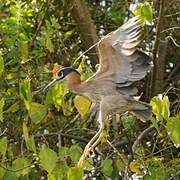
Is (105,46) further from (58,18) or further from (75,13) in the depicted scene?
(58,18)


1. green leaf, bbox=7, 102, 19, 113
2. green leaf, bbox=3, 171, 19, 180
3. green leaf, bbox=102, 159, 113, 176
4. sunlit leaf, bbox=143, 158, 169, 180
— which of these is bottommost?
sunlit leaf, bbox=143, 158, 169, 180

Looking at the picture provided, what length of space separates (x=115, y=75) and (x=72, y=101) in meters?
0.67

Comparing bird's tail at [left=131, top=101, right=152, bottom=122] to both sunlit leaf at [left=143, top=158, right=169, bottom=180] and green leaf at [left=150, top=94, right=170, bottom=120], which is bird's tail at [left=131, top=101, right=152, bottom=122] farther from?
green leaf at [left=150, top=94, right=170, bottom=120]

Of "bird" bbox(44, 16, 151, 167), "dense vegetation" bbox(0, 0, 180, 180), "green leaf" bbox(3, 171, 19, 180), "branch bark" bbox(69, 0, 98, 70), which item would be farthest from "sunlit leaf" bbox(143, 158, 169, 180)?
"branch bark" bbox(69, 0, 98, 70)

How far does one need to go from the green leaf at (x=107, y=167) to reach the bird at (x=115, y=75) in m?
0.12

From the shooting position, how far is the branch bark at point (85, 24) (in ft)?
11.3

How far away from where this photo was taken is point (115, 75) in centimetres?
233

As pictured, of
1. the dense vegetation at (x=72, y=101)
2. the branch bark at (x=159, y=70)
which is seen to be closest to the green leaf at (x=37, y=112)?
the dense vegetation at (x=72, y=101)

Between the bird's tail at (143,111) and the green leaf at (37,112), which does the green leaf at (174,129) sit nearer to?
the bird's tail at (143,111)

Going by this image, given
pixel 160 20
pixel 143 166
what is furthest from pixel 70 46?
pixel 143 166

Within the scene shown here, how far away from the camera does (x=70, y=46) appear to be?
3.71m

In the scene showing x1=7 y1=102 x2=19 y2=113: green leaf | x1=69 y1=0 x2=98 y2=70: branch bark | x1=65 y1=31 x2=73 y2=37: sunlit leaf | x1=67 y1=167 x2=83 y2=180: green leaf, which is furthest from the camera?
x1=65 y1=31 x2=73 y2=37: sunlit leaf

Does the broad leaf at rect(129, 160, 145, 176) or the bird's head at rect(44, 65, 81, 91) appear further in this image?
the broad leaf at rect(129, 160, 145, 176)

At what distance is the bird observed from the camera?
2254mm
